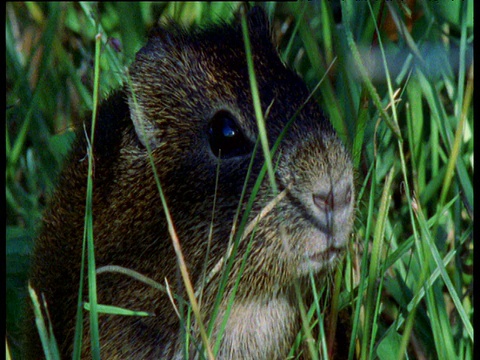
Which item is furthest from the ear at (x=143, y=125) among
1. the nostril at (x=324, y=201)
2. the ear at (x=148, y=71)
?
the nostril at (x=324, y=201)

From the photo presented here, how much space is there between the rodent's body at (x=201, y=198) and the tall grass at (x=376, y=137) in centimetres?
16

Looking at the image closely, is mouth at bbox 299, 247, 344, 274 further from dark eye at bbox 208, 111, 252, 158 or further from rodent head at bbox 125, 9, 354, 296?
dark eye at bbox 208, 111, 252, 158

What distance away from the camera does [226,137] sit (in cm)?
236

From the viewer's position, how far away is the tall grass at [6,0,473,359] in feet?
7.56

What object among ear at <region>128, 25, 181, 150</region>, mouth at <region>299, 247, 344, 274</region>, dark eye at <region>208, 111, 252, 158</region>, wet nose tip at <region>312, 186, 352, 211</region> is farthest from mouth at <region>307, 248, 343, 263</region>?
ear at <region>128, 25, 181, 150</region>

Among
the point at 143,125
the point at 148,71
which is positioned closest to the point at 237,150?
the point at 143,125

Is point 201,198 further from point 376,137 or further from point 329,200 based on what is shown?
point 376,137

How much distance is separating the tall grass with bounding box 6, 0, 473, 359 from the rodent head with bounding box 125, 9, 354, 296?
5.9 inches

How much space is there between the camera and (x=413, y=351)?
2.79 m

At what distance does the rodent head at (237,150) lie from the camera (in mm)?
2156

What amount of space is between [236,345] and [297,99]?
0.80 metres

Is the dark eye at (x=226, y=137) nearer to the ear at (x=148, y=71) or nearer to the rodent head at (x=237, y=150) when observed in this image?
the rodent head at (x=237, y=150)

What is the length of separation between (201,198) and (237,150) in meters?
0.18

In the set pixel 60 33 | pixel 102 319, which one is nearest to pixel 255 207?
pixel 102 319
